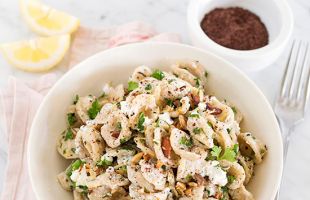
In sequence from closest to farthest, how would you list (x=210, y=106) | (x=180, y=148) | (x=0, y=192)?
1. (x=180, y=148)
2. (x=210, y=106)
3. (x=0, y=192)

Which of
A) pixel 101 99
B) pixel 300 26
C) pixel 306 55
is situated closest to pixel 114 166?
pixel 101 99

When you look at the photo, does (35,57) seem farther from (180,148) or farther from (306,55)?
(306,55)

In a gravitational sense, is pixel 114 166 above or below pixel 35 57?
above

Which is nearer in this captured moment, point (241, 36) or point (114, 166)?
point (114, 166)

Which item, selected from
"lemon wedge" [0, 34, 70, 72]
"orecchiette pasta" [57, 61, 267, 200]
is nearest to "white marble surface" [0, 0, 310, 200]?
"lemon wedge" [0, 34, 70, 72]

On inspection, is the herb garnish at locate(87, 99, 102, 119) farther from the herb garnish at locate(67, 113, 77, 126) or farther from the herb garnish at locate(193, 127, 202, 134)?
the herb garnish at locate(193, 127, 202, 134)

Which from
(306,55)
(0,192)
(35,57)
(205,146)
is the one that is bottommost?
(0,192)

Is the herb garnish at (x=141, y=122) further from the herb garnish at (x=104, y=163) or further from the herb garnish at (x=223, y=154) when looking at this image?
the herb garnish at (x=223, y=154)
